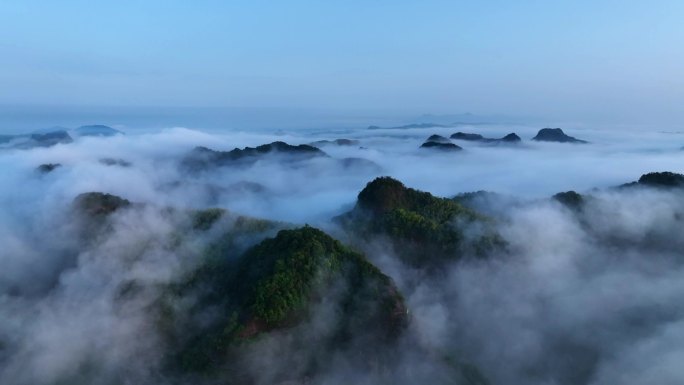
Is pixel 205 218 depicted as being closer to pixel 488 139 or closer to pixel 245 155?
pixel 245 155

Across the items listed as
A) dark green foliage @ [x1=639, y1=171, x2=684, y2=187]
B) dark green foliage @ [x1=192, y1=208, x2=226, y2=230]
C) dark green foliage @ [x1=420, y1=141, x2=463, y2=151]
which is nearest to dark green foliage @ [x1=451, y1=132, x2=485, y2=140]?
dark green foliage @ [x1=420, y1=141, x2=463, y2=151]

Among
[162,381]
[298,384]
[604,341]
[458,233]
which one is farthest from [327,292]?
[604,341]

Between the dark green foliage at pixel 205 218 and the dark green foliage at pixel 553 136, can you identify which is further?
the dark green foliage at pixel 553 136

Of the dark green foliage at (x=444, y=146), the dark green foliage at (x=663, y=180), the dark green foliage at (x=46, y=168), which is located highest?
the dark green foliage at (x=663, y=180)

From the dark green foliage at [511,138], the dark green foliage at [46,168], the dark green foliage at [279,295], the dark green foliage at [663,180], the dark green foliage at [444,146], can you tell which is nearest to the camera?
the dark green foliage at [279,295]

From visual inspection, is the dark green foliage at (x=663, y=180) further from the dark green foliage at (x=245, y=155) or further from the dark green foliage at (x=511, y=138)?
the dark green foliage at (x=511, y=138)

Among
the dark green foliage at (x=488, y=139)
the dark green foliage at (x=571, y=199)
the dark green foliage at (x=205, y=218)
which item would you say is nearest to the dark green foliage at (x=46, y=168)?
the dark green foliage at (x=205, y=218)

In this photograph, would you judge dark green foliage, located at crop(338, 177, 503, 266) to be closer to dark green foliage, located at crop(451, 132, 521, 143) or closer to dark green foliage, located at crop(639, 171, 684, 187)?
dark green foliage, located at crop(639, 171, 684, 187)

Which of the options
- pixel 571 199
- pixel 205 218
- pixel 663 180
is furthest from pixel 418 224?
pixel 663 180
